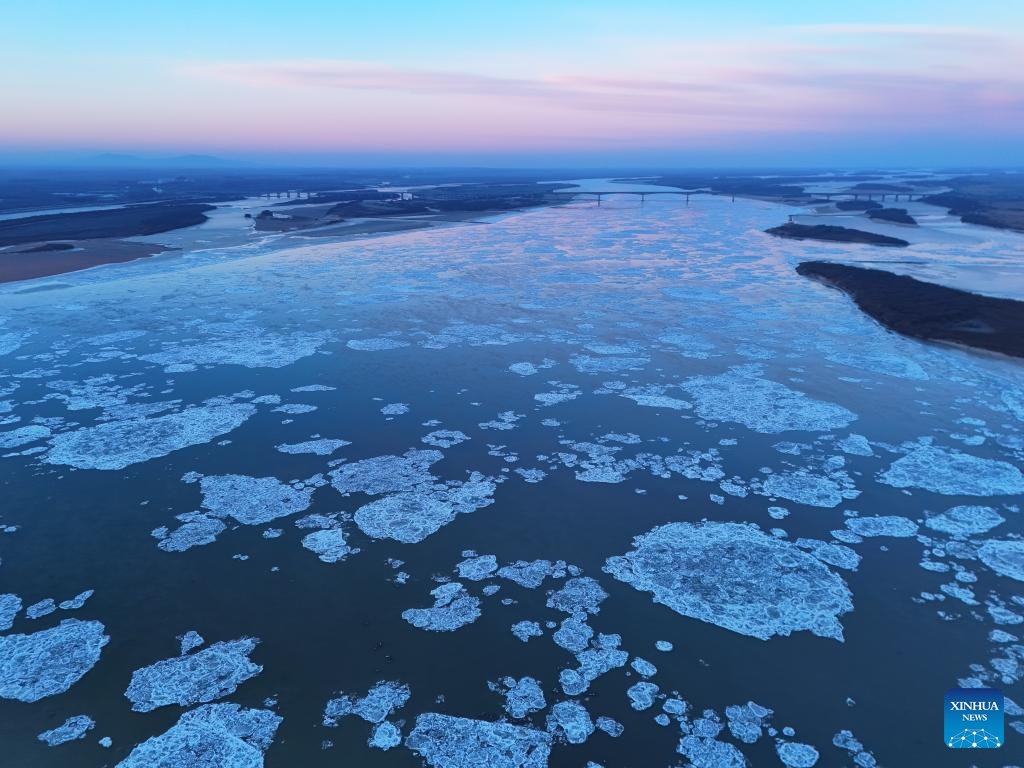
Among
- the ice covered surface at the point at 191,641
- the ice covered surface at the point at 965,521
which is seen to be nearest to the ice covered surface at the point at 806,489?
the ice covered surface at the point at 965,521

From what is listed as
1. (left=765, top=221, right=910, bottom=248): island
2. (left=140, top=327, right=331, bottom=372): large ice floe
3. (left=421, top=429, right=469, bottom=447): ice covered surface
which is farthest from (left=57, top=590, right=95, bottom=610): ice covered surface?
(left=765, top=221, right=910, bottom=248): island

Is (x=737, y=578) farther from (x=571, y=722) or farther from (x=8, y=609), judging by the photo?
(x=8, y=609)

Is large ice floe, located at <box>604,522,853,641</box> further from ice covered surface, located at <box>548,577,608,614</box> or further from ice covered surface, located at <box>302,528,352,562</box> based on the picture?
ice covered surface, located at <box>302,528,352,562</box>

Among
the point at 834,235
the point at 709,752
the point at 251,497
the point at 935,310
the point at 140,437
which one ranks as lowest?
the point at 709,752

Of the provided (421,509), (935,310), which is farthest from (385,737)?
(935,310)

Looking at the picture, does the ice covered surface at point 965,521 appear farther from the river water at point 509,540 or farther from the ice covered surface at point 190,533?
the ice covered surface at point 190,533

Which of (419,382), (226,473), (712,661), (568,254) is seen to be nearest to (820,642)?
(712,661)
